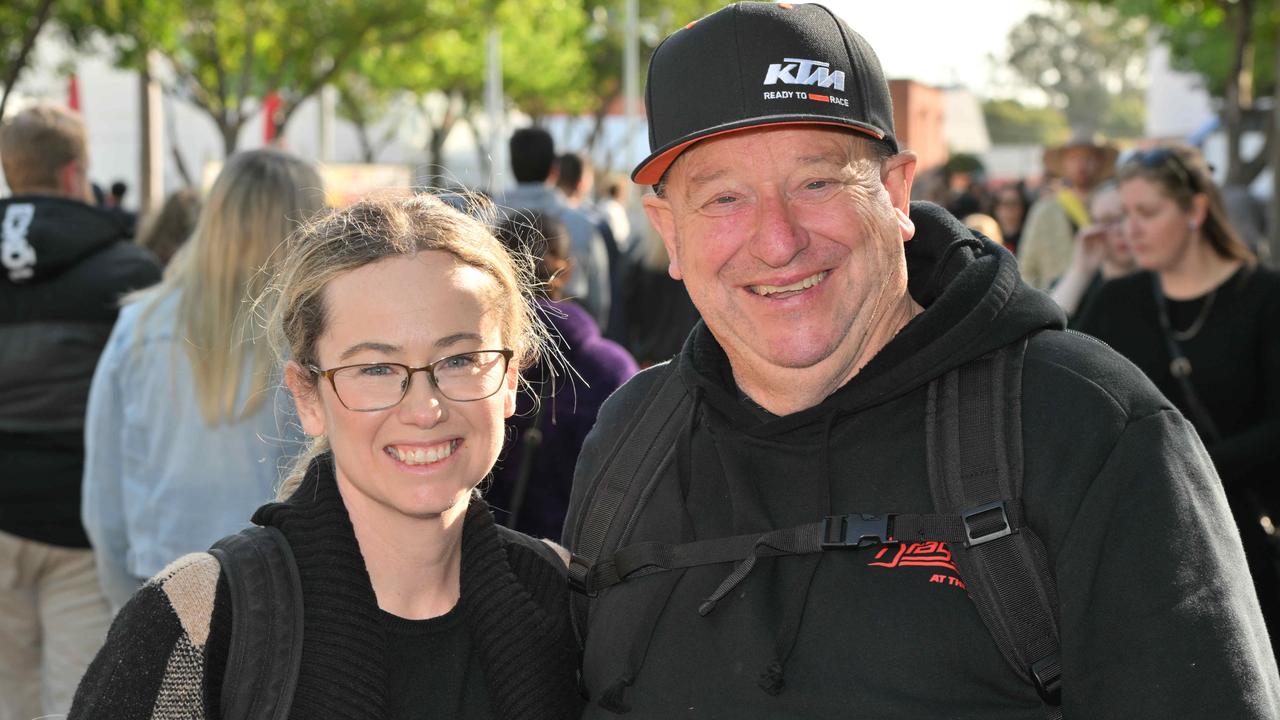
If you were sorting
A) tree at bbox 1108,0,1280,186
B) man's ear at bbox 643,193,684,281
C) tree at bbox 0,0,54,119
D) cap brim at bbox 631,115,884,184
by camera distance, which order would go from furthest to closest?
tree at bbox 1108,0,1280,186 → tree at bbox 0,0,54,119 → man's ear at bbox 643,193,684,281 → cap brim at bbox 631,115,884,184

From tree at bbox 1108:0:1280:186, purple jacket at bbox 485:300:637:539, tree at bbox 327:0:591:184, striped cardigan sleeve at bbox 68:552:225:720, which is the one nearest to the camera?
striped cardigan sleeve at bbox 68:552:225:720

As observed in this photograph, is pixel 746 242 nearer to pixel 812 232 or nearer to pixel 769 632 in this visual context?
pixel 812 232

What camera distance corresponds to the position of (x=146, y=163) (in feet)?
54.1

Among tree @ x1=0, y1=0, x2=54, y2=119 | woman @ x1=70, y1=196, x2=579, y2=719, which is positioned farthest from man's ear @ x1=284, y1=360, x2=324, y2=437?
tree @ x1=0, y1=0, x2=54, y2=119

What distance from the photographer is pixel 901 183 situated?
2.69 meters

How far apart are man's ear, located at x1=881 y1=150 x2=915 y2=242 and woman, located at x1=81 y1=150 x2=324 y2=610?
2050 mm

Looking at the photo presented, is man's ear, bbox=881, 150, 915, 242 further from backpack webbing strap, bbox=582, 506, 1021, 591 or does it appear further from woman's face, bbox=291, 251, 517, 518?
woman's face, bbox=291, 251, 517, 518

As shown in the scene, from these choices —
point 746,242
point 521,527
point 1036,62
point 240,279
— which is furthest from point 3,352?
point 1036,62

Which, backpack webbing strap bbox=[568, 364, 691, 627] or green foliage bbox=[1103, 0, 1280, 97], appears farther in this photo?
green foliage bbox=[1103, 0, 1280, 97]

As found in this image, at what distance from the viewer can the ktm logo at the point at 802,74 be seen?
2.46m

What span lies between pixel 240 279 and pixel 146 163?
523 inches

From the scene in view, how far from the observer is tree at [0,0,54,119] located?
554 inches

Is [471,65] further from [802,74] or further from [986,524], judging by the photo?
[986,524]

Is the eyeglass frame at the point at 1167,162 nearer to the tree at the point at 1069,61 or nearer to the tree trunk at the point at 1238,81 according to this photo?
the tree trunk at the point at 1238,81
